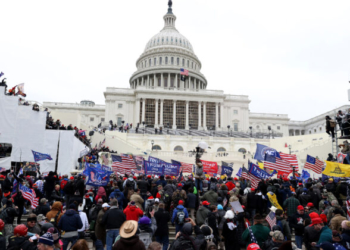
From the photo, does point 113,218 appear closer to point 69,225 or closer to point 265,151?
point 69,225

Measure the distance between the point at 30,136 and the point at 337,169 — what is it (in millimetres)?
24896

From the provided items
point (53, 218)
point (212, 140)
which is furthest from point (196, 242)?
point (212, 140)

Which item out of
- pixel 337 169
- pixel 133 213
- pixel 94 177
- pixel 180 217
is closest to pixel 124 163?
pixel 94 177

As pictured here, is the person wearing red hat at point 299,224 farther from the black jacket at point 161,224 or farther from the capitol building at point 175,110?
the capitol building at point 175,110

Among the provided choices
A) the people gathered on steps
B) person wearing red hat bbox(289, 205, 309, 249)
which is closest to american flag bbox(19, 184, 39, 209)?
the people gathered on steps

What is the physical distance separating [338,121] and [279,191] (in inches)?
496

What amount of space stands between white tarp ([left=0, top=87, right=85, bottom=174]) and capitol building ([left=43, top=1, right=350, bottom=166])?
14.0 metres

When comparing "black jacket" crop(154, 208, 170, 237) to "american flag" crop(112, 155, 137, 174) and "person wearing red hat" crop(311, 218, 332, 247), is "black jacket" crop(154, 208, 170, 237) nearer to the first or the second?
"person wearing red hat" crop(311, 218, 332, 247)

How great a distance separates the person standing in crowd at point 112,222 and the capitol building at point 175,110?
35.9 meters

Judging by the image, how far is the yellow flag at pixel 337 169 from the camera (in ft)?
47.1

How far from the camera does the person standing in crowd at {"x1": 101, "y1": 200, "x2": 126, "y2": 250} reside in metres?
8.61

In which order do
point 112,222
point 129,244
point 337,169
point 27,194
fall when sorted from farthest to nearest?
point 337,169, point 27,194, point 112,222, point 129,244

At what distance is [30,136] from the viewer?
27922 millimetres

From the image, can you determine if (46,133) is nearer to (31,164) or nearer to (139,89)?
(31,164)
